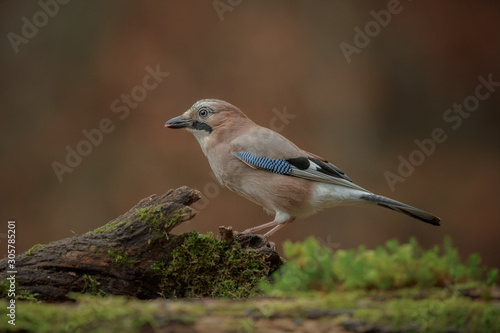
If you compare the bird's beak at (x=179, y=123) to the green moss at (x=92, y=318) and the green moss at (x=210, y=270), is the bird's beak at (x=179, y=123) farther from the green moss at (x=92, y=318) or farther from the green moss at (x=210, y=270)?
the green moss at (x=92, y=318)

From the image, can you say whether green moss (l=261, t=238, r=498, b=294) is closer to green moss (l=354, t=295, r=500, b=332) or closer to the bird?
green moss (l=354, t=295, r=500, b=332)

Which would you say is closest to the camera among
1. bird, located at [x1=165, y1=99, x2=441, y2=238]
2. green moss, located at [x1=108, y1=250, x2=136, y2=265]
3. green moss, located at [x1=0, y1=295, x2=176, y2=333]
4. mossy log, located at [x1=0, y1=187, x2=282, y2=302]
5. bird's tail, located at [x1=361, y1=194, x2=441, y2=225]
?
green moss, located at [x1=0, y1=295, x2=176, y2=333]

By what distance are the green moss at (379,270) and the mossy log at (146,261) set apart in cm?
154

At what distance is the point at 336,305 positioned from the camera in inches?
109

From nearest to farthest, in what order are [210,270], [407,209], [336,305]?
[336,305], [210,270], [407,209]

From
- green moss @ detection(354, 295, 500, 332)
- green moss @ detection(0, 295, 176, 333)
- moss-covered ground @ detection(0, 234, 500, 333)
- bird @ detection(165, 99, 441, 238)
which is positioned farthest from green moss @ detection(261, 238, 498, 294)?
bird @ detection(165, 99, 441, 238)

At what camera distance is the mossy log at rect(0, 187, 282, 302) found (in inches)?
167

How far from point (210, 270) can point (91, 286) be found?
98 centimetres

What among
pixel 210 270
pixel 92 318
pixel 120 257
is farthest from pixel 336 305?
pixel 120 257

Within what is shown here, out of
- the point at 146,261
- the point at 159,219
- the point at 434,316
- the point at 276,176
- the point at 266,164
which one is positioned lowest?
the point at 434,316

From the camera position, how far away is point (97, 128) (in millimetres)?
11148

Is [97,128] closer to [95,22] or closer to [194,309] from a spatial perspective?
[95,22]

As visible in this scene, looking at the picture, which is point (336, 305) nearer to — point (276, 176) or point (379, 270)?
point (379, 270)

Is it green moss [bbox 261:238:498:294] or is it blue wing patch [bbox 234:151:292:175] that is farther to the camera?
blue wing patch [bbox 234:151:292:175]
